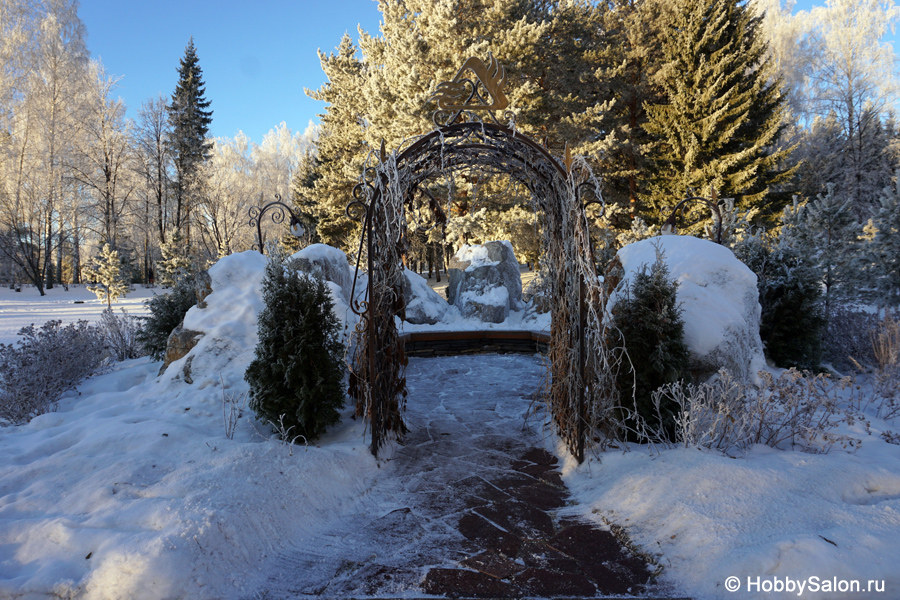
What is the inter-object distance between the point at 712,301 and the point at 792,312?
247 cm

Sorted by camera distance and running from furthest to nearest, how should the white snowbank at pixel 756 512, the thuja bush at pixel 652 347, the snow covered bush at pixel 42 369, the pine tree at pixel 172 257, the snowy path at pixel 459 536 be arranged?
the pine tree at pixel 172 257 < the snow covered bush at pixel 42 369 < the thuja bush at pixel 652 347 < the snowy path at pixel 459 536 < the white snowbank at pixel 756 512

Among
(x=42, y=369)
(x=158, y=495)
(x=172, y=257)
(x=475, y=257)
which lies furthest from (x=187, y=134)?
(x=158, y=495)

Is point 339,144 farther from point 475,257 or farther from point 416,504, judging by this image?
point 416,504

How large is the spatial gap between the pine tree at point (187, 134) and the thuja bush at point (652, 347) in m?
25.1

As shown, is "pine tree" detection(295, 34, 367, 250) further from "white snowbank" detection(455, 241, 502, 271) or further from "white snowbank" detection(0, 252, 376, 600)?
"white snowbank" detection(0, 252, 376, 600)

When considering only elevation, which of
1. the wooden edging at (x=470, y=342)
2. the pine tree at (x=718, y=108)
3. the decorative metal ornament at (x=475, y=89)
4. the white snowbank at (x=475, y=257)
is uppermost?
the pine tree at (x=718, y=108)

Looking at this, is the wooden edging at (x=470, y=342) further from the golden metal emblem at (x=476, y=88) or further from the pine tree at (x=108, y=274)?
the pine tree at (x=108, y=274)

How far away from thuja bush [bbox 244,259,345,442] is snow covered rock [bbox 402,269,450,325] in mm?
6781

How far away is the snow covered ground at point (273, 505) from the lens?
2035mm

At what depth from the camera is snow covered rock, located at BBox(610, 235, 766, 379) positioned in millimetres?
3889

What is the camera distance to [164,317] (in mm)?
6137

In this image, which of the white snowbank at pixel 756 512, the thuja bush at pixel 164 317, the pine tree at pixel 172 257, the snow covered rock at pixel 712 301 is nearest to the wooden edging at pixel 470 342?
the thuja bush at pixel 164 317

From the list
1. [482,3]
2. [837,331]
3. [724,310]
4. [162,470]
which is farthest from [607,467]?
[482,3]

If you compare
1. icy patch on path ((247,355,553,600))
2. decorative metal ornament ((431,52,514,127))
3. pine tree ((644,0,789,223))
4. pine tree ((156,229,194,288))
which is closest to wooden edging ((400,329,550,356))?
icy patch on path ((247,355,553,600))
